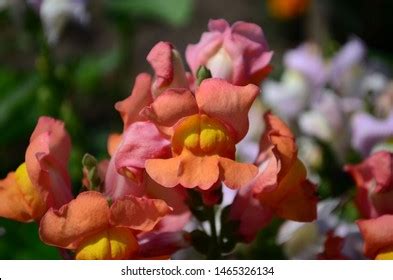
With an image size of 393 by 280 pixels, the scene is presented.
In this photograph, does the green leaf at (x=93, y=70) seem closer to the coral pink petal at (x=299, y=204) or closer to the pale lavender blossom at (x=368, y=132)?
the pale lavender blossom at (x=368, y=132)

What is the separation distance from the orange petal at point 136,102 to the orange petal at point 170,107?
26mm

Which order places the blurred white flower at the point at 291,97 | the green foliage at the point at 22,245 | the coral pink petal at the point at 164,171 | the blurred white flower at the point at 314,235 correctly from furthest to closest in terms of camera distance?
the blurred white flower at the point at 291,97 < the green foliage at the point at 22,245 < the blurred white flower at the point at 314,235 < the coral pink petal at the point at 164,171

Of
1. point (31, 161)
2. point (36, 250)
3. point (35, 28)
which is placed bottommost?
point (36, 250)

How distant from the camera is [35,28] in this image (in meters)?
1.15

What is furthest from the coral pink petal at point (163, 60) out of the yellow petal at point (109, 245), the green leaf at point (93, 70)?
the green leaf at point (93, 70)

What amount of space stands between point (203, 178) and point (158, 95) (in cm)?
8

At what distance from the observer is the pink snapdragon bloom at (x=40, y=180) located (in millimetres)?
622

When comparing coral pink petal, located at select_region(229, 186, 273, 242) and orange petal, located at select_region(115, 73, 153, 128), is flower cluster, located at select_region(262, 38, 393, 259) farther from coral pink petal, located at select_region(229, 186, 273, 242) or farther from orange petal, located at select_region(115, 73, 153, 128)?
orange petal, located at select_region(115, 73, 153, 128)

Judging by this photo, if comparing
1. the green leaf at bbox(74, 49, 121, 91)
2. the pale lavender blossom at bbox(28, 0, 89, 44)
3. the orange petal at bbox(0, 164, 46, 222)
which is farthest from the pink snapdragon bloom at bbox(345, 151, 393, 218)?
the green leaf at bbox(74, 49, 121, 91)

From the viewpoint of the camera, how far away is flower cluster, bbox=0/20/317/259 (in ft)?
1.94

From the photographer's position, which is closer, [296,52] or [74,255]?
[74,255]
